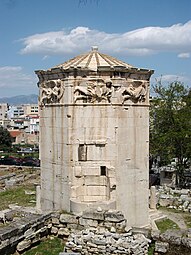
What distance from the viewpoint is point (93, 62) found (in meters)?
12.6

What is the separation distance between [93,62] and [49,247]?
6.21 meters

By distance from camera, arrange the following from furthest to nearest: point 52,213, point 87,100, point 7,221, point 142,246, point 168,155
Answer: point 168,155
point 7,221
point 87,100
point 52,213
point 142,246

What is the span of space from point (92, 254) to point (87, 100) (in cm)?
520

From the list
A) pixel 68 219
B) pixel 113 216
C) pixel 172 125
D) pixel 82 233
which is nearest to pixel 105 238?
pixel 82 233

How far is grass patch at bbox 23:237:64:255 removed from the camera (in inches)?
377

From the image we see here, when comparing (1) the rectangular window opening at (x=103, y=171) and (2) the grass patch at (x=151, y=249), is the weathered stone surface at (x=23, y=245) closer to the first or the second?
(2) the grass patch at (x=151, y=249)

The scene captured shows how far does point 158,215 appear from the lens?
15.6 m

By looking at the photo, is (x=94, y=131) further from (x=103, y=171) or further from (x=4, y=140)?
(x=4, y=140)

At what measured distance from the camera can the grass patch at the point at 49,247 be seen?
959 centimetres

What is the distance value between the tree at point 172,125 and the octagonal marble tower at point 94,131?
1351 centimetres

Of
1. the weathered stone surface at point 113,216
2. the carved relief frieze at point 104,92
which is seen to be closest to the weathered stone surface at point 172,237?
the weathered stone surface at point 113,216

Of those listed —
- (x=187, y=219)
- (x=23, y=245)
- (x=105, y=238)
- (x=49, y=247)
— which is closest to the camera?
(x=105, y=238)

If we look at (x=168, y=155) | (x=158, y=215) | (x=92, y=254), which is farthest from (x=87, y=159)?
(x=168, y=155)

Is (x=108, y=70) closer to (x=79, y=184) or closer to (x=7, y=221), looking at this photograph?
(x=79, y=184)
